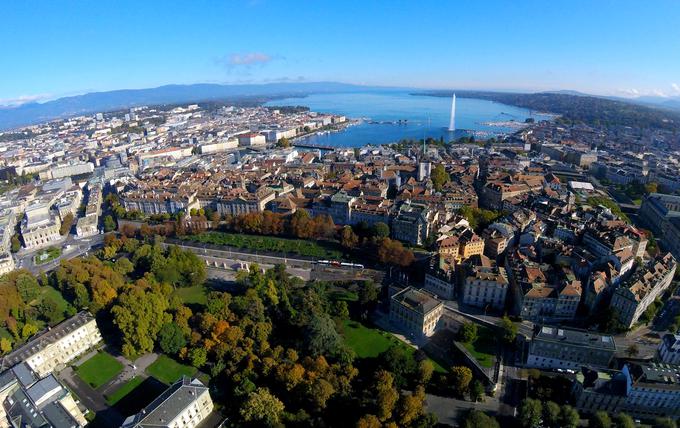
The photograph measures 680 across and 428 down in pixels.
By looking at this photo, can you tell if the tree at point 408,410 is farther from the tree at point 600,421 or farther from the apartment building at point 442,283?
the apartment building at point 442,283

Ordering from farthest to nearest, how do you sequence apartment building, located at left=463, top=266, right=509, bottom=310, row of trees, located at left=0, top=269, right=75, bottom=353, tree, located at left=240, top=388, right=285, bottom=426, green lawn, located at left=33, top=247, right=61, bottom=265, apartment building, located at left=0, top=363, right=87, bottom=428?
green lawn, located at left=33, top=247, right=61, bottom=265 < apartment building, located at left=463, top=266, right=509, bottom=310 < row of trees, located at left=0, top=269, right=75, bottom=353 < tree, located at left=240, top=388, right=285, bottom=426 < apartment building, located at left=0, top=363, right=87, bottom=428

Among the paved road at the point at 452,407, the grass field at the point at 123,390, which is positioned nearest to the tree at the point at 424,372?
the paved road at the point at 452,407

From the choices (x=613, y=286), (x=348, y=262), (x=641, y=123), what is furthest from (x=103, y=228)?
(x=641, y=123)

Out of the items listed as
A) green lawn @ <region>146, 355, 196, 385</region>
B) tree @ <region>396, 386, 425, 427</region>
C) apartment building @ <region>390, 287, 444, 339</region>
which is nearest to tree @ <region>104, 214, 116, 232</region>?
green lawn @ <region>146, 355, 196, 385</region>

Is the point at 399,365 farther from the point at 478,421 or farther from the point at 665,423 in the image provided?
the point at 665,423

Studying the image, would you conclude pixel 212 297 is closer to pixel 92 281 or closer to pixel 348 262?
pixel 92 281

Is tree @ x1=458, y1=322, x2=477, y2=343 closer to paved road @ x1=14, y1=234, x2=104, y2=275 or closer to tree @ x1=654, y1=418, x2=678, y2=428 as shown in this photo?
tree @ x1=654, y1=418, x2=678, y2=428

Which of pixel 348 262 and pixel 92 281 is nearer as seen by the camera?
pixel 92 281

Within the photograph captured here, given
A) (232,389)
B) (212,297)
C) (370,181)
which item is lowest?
(232,389)
